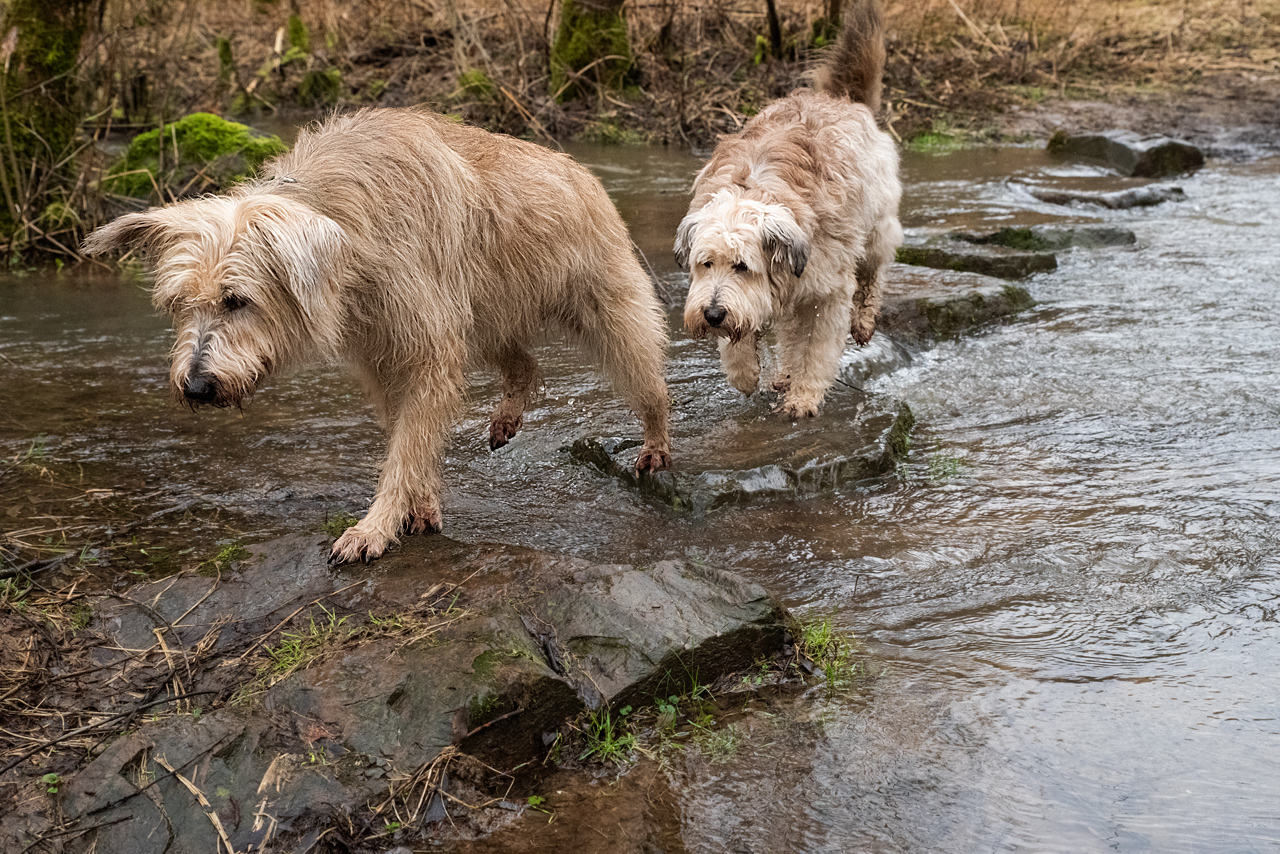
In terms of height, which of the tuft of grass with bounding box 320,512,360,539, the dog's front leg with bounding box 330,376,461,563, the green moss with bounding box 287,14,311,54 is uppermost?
the green moss with bounding box 287,14,311,54

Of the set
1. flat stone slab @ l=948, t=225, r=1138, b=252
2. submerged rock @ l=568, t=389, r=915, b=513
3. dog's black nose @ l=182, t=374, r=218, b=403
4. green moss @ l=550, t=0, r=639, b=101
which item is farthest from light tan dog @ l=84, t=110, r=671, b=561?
green moss @ l=550, t=0, r=639, b=101

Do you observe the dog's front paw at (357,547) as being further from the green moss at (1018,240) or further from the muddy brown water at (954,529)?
the green moss at (1018,240)

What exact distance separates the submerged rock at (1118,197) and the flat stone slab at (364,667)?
889 centimetres

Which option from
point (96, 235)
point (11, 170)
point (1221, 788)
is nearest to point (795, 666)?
point (1221, 788)

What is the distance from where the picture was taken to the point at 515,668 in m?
3.17

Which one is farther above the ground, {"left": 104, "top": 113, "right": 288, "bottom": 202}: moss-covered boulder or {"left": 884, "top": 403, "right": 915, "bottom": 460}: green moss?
{"left": 104, "top": 113, "right": 288, "bottom": 202}: moss-covered boulder

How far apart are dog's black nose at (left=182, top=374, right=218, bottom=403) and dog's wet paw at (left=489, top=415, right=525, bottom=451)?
198 centimetres

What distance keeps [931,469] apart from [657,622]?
229cm

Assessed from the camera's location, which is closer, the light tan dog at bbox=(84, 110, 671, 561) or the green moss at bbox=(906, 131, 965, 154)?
the light tan dog at bbox=(84, 110, 671, 561)

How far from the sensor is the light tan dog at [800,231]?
5.29 m

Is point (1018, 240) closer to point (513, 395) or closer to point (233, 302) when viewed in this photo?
point (513, 395)

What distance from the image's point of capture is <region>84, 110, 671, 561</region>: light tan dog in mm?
3504

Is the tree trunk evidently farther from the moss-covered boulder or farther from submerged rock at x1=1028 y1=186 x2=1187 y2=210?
submerged rock at x1=1028 y1=186 x2=1187 y2=210

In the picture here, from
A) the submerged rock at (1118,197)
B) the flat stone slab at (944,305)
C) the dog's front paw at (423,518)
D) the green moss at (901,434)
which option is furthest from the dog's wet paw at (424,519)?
the submerged rock at (1118,197)
